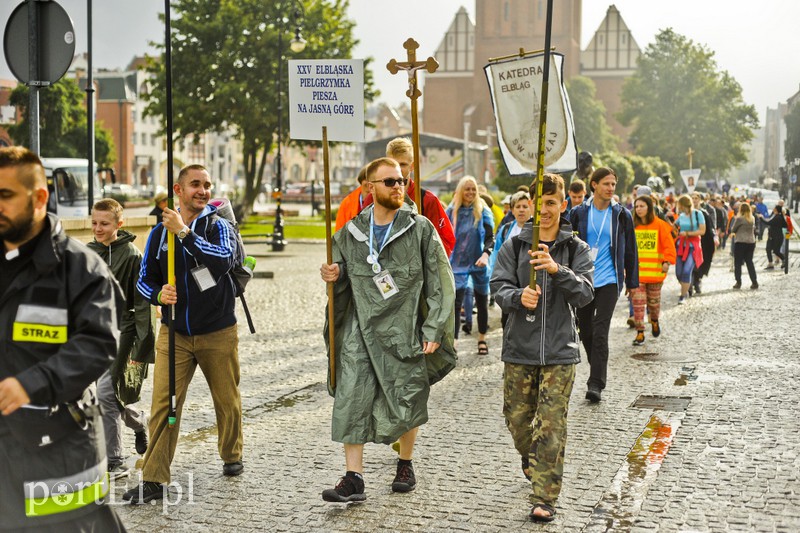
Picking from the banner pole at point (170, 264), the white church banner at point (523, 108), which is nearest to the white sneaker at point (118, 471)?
the banner pole at point (170, 264)

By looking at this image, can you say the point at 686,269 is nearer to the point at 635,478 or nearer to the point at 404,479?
the point at 635,478

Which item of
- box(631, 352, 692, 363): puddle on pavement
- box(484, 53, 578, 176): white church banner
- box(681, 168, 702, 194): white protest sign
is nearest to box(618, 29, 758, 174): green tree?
box(681, 168, 702, 194): white protest sign

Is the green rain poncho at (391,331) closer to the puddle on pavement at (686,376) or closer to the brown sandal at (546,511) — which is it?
the brown sandal at (546,511)

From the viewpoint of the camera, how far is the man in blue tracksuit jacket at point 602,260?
8.84 metres

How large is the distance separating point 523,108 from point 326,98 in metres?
3.58

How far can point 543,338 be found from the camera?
5785 mm

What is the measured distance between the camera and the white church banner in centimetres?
980

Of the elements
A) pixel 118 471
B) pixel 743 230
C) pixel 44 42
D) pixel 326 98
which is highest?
pixel 44 42

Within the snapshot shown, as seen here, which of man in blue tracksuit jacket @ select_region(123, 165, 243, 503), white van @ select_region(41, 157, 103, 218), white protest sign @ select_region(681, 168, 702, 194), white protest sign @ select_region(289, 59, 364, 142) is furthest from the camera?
white van @ select_region(41, 157, 103, 218)

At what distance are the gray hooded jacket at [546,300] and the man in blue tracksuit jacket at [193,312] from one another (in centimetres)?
152

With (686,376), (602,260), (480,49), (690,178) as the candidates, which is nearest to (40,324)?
(602,260)

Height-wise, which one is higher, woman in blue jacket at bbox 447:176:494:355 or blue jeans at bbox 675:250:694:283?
woman in blue jacket at bbox 447:176:494:355

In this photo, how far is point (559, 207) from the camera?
6.13 m

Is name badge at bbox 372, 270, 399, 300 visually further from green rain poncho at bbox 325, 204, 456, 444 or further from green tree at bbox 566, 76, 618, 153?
green tree at bbox 566, 76, 618, 153
